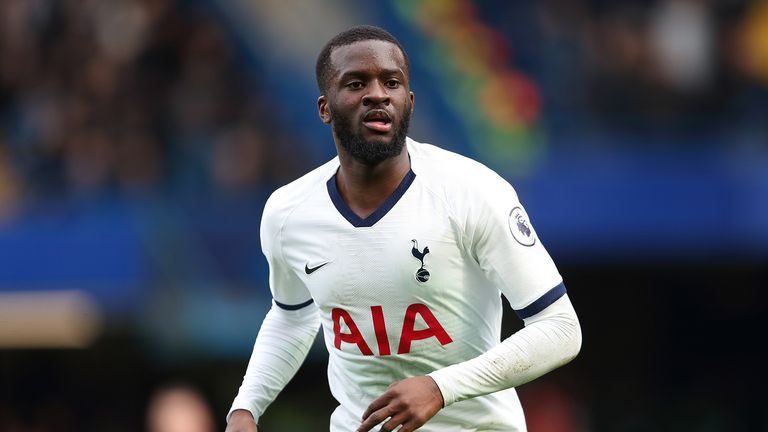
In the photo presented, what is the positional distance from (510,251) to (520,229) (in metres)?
0.10

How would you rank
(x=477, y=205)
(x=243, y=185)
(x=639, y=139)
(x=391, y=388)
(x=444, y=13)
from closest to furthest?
(x=391, y=388)
(x=477, y=205)
(x=639, y=139)
(x=243, y=185)
(x=444, y=13)

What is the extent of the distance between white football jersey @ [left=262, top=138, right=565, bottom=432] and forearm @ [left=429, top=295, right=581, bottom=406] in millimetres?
67

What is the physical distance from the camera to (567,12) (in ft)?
40.2

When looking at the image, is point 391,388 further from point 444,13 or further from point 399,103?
point 444,13

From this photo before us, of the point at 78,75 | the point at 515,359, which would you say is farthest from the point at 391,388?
the point at 78,75

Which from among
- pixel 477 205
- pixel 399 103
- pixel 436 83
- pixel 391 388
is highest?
pixel 436 83

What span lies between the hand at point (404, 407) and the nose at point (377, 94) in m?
0.97

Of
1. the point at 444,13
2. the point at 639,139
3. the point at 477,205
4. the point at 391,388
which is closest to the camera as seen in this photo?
the point at 391,388

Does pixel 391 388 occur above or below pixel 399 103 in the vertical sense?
below

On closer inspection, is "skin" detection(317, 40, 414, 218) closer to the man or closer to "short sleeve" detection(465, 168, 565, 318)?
the man

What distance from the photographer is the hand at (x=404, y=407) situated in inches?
168

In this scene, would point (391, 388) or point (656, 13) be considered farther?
point (656, 13)

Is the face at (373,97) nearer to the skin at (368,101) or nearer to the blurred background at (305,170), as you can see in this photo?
the skin at (368,101)

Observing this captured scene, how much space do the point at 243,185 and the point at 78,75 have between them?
275 centimetres
